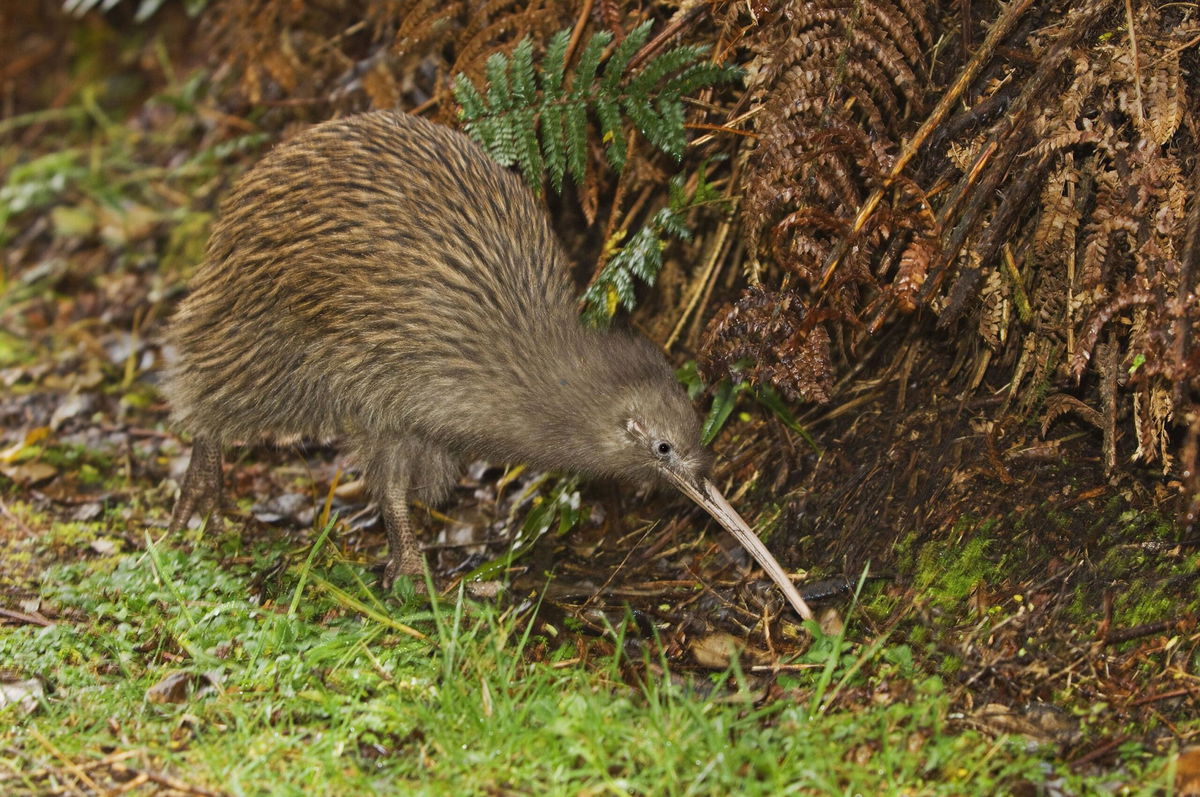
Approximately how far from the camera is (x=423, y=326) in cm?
345

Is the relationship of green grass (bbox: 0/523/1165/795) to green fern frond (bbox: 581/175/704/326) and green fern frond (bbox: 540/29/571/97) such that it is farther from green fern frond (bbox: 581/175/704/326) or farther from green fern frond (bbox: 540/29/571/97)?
green fern frond (bbox: 540/29/571/97)

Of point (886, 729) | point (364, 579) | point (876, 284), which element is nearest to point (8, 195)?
point (364, 579)

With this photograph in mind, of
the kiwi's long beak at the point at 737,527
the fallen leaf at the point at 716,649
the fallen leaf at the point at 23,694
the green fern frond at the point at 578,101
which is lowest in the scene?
the fallen leaf at the point at 23,694

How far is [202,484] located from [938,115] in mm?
2543

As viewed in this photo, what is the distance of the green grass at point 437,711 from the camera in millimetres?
2541

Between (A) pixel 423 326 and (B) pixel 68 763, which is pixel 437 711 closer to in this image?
(B) pixel 68 763

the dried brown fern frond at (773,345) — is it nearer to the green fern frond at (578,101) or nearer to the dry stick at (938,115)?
the dry stick at (938,115)

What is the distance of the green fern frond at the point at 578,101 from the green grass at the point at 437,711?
4.37 feet

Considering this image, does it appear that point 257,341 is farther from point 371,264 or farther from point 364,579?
point 364,579

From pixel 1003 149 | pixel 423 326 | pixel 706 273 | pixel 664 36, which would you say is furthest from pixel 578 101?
pixel 1003 149

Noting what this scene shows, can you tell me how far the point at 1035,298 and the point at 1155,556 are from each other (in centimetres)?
72

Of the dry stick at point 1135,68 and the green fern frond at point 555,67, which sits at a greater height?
the dry stick at point 1135,68

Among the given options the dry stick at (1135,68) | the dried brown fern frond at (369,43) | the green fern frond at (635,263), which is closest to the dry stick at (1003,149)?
the dry stick at (1135,68)

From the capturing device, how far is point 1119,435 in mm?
3133
